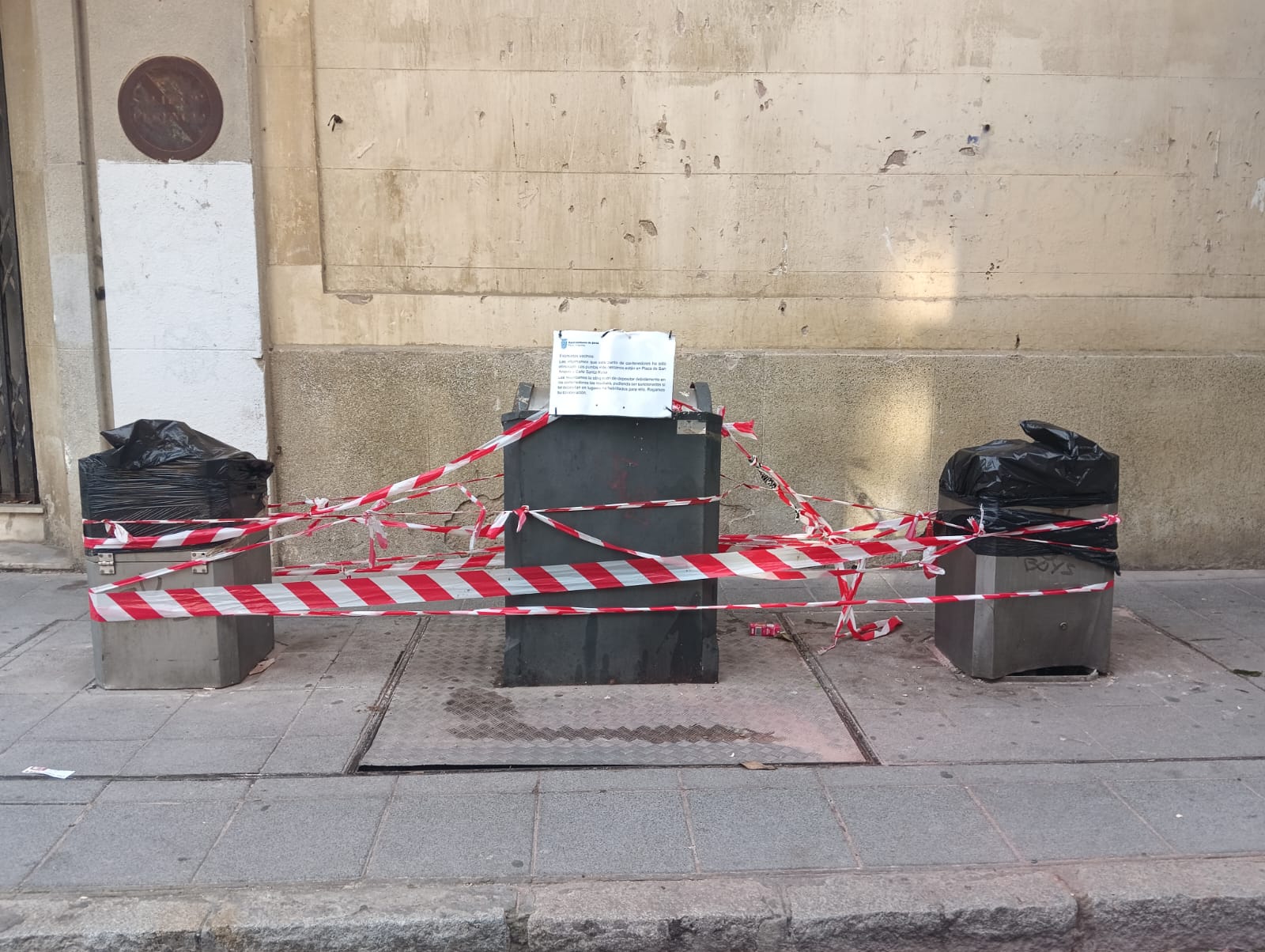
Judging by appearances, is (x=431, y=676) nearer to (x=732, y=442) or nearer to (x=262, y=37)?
(x=732, y=442)

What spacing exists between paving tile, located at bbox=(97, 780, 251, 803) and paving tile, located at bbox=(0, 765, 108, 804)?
0.20ft

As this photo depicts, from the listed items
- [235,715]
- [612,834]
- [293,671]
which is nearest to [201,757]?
[235,715]

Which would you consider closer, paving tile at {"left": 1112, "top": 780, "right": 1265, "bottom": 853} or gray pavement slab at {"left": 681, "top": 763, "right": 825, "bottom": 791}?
paving tile at {"left": 1112, "top": 780, "right": 1265, "bottom": 853}

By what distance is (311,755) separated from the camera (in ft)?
13.8

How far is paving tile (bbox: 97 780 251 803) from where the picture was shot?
151 inches

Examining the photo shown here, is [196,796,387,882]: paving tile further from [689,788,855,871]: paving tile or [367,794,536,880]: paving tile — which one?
[689,788,855,871]: paving tile

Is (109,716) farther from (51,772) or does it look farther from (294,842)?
(294,842)

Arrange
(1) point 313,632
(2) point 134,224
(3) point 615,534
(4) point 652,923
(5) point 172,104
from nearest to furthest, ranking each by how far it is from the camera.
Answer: (4) point 652,923
(3) point 615,534
(1) point 313,632
(5) point 172,104
(2) point 134,224

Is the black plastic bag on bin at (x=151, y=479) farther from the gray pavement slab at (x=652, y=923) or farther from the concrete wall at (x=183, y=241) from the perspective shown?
the gray pavement slab at (x=652, y=923)

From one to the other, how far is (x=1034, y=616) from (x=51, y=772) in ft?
14.6

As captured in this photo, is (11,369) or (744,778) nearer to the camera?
(744,778)

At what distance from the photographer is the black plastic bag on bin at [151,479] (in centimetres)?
468

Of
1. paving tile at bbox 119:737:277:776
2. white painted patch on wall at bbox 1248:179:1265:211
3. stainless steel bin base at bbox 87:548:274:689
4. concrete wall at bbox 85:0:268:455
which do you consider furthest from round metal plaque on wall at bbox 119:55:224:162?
white painted patch on wall at bbox 1248:179:1265:211

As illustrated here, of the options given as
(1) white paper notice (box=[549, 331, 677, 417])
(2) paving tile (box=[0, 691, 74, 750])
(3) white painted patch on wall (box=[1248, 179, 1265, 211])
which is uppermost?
(3) white painted patch on wall (box=[1248, 179, 1265, 211])
